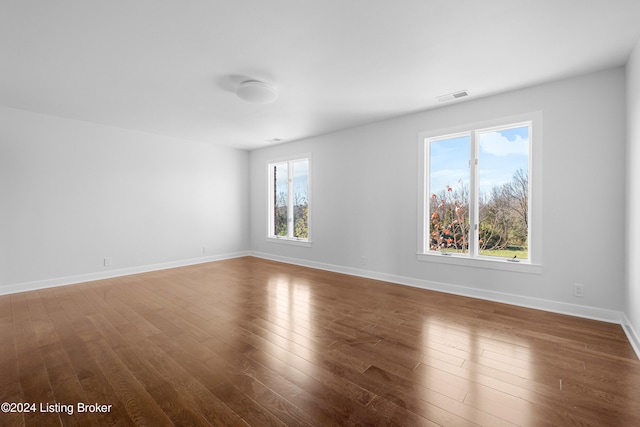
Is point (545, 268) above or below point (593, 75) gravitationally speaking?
below

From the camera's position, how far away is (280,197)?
689 centimetres

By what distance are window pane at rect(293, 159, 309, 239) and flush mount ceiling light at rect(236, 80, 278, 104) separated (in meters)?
2.79

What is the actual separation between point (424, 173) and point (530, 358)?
2743mm

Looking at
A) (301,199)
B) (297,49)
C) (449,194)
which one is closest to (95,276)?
(301,199)

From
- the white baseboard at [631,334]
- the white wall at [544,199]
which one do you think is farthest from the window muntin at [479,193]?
the white baseboard at [631,334]

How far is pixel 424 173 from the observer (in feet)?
14.4

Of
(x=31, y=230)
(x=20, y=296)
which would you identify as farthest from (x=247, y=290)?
(x=31, y=230)

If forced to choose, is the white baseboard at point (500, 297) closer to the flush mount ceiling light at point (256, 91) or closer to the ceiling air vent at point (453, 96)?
the ceiling air vent at point (453, 96)

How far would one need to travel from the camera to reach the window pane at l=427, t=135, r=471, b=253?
162 inches

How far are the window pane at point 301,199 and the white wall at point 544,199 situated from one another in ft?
2.25

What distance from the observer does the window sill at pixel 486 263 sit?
137 inches

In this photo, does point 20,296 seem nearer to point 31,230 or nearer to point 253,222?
point 31,230

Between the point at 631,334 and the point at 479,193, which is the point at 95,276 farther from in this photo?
the point at 631,334

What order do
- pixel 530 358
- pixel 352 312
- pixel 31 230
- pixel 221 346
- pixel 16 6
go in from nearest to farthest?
pixel 16 6
pixel 530 358
pixel 221 346
pixel 352 312
pixel 31 230
